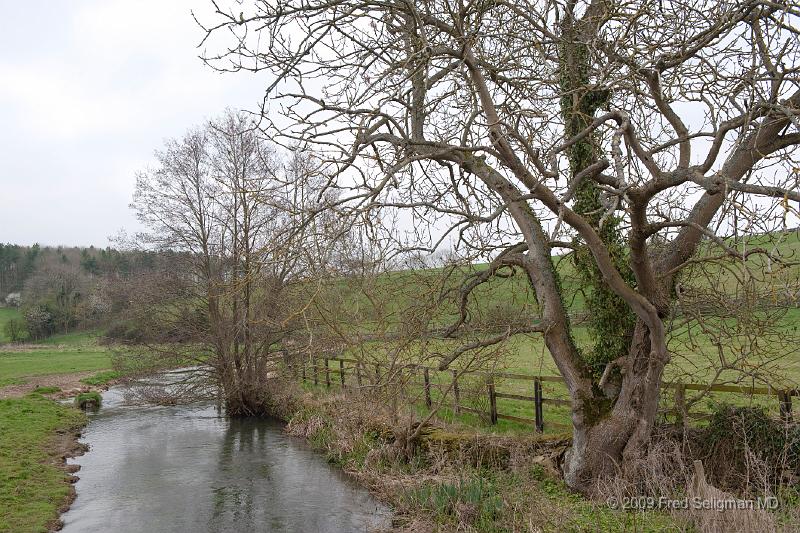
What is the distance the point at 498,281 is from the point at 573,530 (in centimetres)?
469

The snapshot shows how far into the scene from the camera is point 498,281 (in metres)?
10.5

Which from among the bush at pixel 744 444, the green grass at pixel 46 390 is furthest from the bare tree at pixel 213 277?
the bush at pixel 744 444

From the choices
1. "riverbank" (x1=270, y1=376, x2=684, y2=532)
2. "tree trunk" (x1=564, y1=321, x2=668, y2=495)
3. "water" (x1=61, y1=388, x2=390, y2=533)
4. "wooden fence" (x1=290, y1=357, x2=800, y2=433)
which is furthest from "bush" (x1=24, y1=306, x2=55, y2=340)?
"tree trunk" (x1=564, y1=321, x2=668, y2=495)

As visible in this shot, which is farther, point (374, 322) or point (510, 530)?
point (374, 322)

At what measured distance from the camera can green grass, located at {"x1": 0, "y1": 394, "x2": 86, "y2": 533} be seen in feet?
33.5

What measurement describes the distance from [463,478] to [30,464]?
10.3m

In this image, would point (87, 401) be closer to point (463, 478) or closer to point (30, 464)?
point (30, 464)

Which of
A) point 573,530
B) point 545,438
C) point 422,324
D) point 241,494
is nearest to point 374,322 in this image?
point 422,324

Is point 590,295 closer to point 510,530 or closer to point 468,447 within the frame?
point 468,447

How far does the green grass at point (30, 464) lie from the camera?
33.5 ft

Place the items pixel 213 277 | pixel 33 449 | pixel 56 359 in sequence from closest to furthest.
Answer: pixel 33 449
pixel 213 277
pixel 56 359

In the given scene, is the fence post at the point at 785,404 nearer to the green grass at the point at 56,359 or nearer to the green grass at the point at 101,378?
the green grass at the point at 56,359

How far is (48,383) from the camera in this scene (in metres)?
26.6

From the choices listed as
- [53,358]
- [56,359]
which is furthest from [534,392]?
[53,358]
